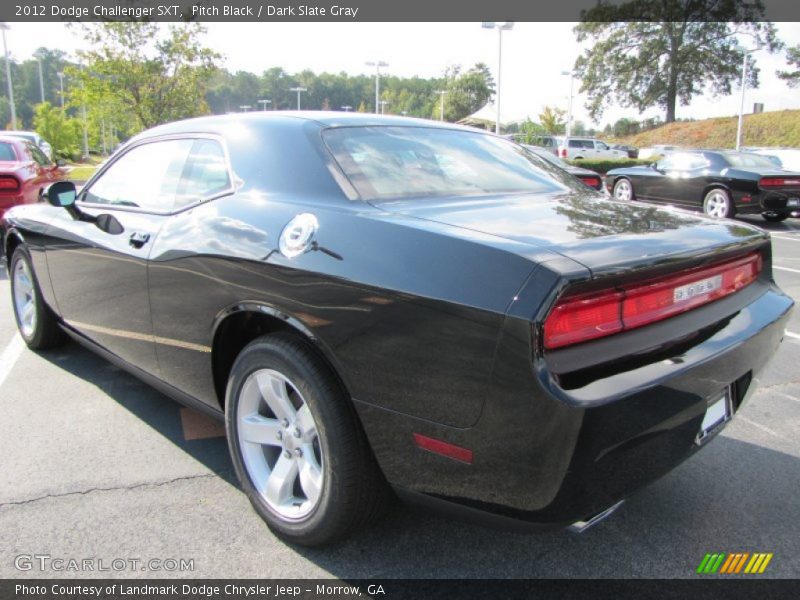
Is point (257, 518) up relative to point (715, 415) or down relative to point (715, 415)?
down

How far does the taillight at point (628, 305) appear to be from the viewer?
1.61 meters

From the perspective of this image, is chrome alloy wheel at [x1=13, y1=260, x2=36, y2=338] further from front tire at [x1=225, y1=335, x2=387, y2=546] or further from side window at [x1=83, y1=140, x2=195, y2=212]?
front tire at [x1=225, y1=335, x2=387, y2=546]

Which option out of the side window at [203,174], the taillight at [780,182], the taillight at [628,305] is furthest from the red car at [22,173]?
the taillight at [780,182]

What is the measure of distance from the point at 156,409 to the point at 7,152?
7562 millimetres

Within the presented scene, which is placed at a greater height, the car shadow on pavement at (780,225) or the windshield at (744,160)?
the windshield at (744,160)

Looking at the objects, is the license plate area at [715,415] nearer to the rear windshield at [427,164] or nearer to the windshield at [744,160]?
the rear windshield at [427,164]

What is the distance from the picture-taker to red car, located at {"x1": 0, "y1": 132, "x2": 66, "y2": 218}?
7785 millimetres

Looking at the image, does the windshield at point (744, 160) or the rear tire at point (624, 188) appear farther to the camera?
the rear tire at point (624, 188)

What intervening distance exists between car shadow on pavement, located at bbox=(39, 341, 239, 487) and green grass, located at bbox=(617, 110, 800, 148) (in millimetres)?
42476

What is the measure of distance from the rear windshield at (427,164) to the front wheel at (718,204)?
10.8 metres

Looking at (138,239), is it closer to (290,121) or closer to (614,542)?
(290,121)

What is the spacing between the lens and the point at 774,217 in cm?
1334

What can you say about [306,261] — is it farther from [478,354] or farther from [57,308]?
[57,308]

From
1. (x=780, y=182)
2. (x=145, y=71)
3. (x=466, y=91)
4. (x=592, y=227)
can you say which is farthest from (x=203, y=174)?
(x=466, y=91)
